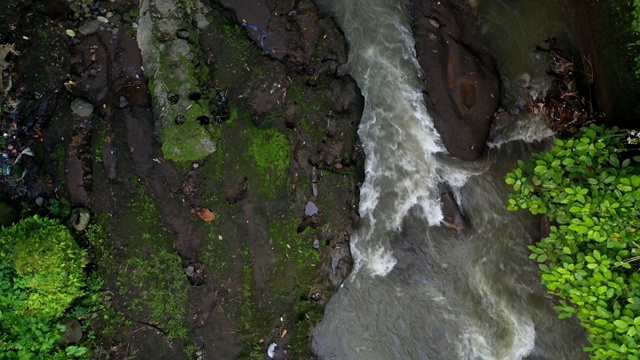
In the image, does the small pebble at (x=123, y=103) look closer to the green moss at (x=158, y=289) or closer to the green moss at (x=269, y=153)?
the green moss at (x=269, y=153)

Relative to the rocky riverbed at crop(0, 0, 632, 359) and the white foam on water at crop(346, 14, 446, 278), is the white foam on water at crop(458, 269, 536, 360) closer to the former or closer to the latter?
the rocky riverbed at crop(0, 0, 632, 359)

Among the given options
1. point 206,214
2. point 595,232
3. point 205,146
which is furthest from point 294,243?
point 595,232

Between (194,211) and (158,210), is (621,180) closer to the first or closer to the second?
(194,211)

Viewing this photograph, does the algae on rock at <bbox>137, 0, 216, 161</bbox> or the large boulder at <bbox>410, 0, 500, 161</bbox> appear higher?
the large boulder at <bbox>410, 0, 500, 161</bbox>

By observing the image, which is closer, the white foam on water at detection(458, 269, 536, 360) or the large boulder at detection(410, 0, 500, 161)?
the large boulder at detection(410, 0, 500, 161)

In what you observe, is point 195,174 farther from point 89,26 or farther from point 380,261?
point 380,261

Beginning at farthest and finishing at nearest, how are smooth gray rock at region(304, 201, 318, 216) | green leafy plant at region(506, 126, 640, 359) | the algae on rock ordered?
1. smooth gray rock at region(304, 201, 318, 216)
2. the algae on rock
3. green leafy plant at region(506, 126, 640, 359)

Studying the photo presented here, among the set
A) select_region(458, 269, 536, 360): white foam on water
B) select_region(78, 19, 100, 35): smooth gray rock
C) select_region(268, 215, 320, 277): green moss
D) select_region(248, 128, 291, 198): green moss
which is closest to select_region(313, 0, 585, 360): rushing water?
select_region(458, 269, 536, 360): white foam on water
